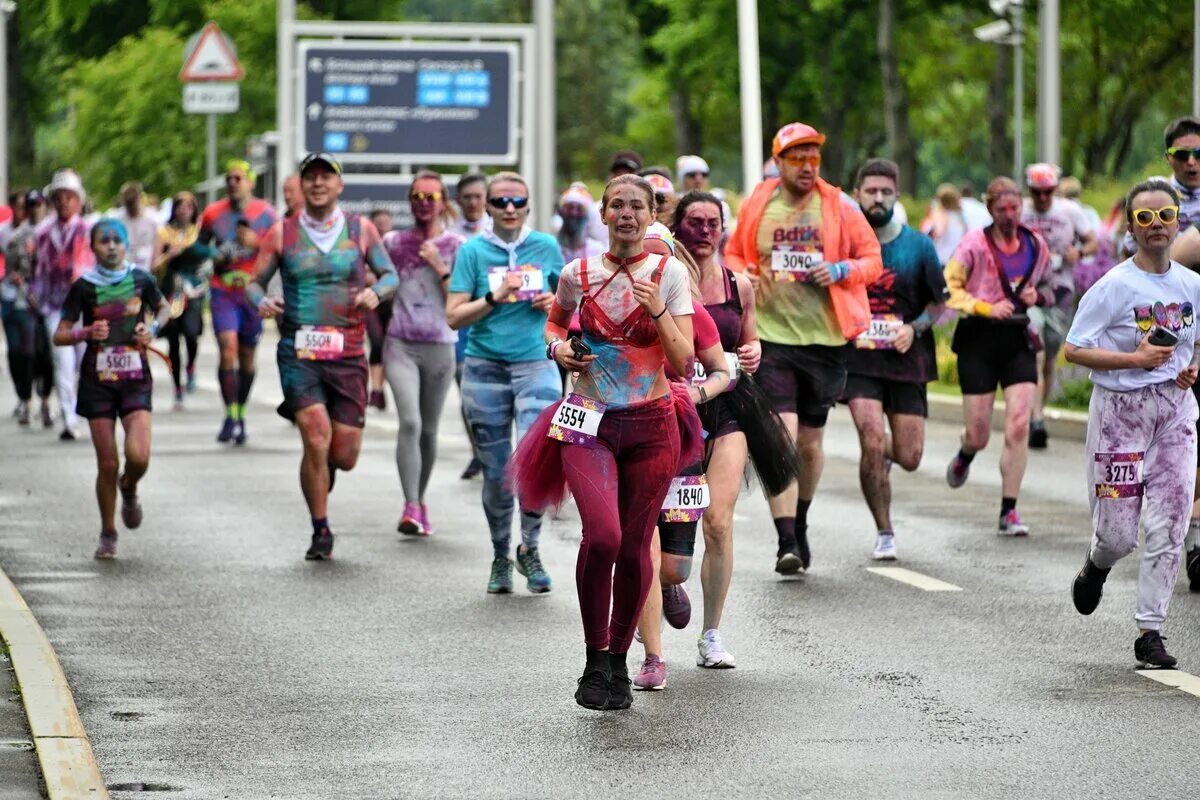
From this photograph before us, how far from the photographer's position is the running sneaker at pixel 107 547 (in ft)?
41.8

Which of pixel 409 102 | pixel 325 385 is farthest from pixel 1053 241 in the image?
pixel 409 102

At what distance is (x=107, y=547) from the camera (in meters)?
12.8

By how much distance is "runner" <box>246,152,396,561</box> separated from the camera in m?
12.5

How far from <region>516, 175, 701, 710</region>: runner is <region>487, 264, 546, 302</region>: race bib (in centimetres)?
299

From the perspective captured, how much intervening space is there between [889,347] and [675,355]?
4568 mm

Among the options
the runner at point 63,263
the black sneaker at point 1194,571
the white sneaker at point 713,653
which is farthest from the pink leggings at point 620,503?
the runner at point 63,263

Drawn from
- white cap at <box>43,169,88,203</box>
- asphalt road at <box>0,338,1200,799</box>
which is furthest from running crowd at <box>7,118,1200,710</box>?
white cap at <box>43,169,88,203</box>

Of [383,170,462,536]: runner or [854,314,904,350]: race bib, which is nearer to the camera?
[854,314,904,350]: race bib

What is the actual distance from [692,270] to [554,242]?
267 centimetres

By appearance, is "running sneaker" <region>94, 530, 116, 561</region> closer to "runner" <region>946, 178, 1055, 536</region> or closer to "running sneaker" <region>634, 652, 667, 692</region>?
"runner" <region>946, 178, 1055, 536</region>

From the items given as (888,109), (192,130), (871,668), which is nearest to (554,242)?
(871,668)

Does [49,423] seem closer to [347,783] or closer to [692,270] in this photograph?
[692,270]

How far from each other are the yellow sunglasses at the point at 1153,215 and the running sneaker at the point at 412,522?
5.39 meters

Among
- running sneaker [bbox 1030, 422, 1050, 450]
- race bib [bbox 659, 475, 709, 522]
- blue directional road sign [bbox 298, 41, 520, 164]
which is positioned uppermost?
blue directional road sign [bbox 298, 41, 520, 164]
